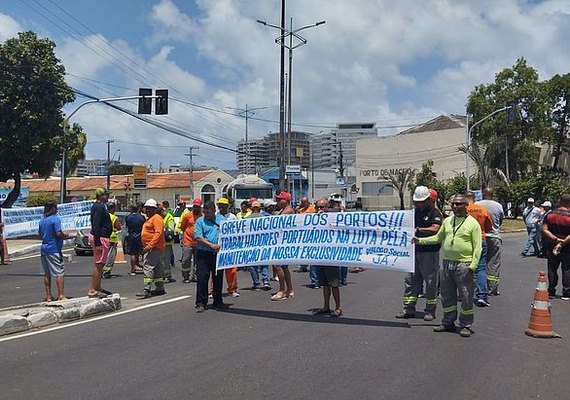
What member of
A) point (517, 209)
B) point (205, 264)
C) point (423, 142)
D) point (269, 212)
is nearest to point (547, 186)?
point (517, 209)

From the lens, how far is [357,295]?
1161 cm

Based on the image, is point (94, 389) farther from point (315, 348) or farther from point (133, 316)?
point (133, 316)

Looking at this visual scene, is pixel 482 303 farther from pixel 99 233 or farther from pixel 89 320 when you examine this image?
pixel 99 233

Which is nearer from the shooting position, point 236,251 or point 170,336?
point 170,336

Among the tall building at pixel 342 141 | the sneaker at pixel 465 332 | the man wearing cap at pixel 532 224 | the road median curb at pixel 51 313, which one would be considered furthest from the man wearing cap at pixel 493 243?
the tall building at pixel 342 141

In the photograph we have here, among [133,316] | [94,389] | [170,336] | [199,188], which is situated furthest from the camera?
[199,188]

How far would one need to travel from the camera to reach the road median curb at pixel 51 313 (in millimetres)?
8922

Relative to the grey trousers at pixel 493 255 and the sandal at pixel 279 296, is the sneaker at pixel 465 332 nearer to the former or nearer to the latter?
the grey trousers at pixel 493 255

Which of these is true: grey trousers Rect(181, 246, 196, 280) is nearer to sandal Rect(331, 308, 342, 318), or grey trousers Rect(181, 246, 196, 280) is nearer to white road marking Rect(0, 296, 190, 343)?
white road marking Rect(0, 296, 190, 343)

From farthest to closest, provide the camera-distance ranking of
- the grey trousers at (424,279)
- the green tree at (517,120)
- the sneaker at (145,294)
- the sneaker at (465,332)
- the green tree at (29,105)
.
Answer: the green tree at (517,120), the green tree at (29,105), the sneaker at (145,294), the grey trousers at (424,279), the sneaker at (465,332)

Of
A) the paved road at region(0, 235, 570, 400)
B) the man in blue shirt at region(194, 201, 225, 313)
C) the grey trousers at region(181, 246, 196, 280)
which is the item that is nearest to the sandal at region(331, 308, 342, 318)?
the paved road at region(0, 235, 570, 400)

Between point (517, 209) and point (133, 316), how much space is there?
49.0m

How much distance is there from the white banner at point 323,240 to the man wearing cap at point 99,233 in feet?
7.93

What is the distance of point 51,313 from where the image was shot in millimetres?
9500
